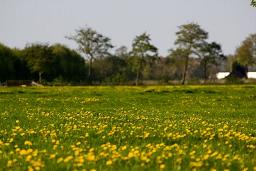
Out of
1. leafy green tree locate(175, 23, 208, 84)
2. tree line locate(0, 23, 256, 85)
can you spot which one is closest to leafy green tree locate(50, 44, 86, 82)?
tree line locate(0, 23, 256, 85)

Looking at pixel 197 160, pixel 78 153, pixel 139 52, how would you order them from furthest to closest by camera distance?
pixel 139 52
pixel 78 153
pixel 197 160

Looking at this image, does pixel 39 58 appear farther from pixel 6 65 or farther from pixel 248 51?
pixel 248 51

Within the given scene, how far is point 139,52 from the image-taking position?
10094 centimetres

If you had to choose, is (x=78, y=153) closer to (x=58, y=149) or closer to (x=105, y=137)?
(x=58, y=149)

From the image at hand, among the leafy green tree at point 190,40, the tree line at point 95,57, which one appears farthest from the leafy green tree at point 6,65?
the leafy green tree at point 190,40

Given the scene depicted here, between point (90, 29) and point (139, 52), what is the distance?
43.3ft

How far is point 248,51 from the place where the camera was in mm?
109250

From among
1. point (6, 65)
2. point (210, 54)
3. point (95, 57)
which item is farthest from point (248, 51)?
point (6, 65)

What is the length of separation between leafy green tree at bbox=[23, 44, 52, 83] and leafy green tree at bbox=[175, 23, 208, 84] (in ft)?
94.9

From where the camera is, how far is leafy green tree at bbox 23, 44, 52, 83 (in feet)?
302

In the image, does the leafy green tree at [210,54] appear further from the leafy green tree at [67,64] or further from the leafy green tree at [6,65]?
the leafy green tree at [6,65]

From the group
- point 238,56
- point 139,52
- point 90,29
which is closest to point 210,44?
point 238,56

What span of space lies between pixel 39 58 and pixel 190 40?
33.7m

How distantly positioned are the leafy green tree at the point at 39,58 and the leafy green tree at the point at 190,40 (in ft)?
94.9
